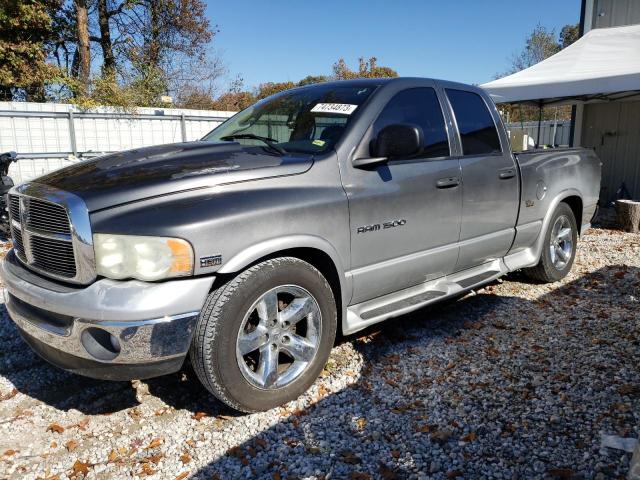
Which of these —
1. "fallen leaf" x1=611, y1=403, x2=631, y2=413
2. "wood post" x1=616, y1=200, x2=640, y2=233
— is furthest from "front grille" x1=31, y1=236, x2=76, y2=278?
"wood post" x1=616, y1=200, x2=640, y2=233

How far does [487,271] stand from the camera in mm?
4301

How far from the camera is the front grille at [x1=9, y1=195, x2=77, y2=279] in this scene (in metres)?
2.54

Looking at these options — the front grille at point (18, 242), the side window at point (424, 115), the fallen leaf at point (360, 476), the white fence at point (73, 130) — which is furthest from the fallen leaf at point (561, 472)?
the white fence at point (73, 130)

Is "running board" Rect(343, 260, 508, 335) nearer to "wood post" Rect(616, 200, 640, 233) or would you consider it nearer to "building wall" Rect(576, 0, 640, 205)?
"wood post" Rect(616, 200, 640, 233)

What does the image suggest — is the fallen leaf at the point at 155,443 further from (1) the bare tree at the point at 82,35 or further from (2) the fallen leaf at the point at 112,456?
(1) the bare tree at the point at 82,35

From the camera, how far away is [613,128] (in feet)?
37.5

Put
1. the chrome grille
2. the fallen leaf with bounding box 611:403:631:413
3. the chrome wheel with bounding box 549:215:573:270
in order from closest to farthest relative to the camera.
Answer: the fallen leaf with bounding box 611:403:631:413 < the chrome grille < the chrome wheel with bounding box 549:215:573:270

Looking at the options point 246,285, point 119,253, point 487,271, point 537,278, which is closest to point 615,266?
point 537,278

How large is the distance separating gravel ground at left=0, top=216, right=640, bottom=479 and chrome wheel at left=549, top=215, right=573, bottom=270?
4.04ft

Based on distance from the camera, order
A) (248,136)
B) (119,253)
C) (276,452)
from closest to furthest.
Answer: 1. (119,253)
2. (276,452)
3. (248,136)

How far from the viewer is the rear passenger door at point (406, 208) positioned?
3.17 metres

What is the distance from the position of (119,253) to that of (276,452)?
1251mm

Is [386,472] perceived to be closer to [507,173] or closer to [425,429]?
[425,429]

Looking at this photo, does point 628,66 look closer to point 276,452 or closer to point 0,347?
point 276,452
